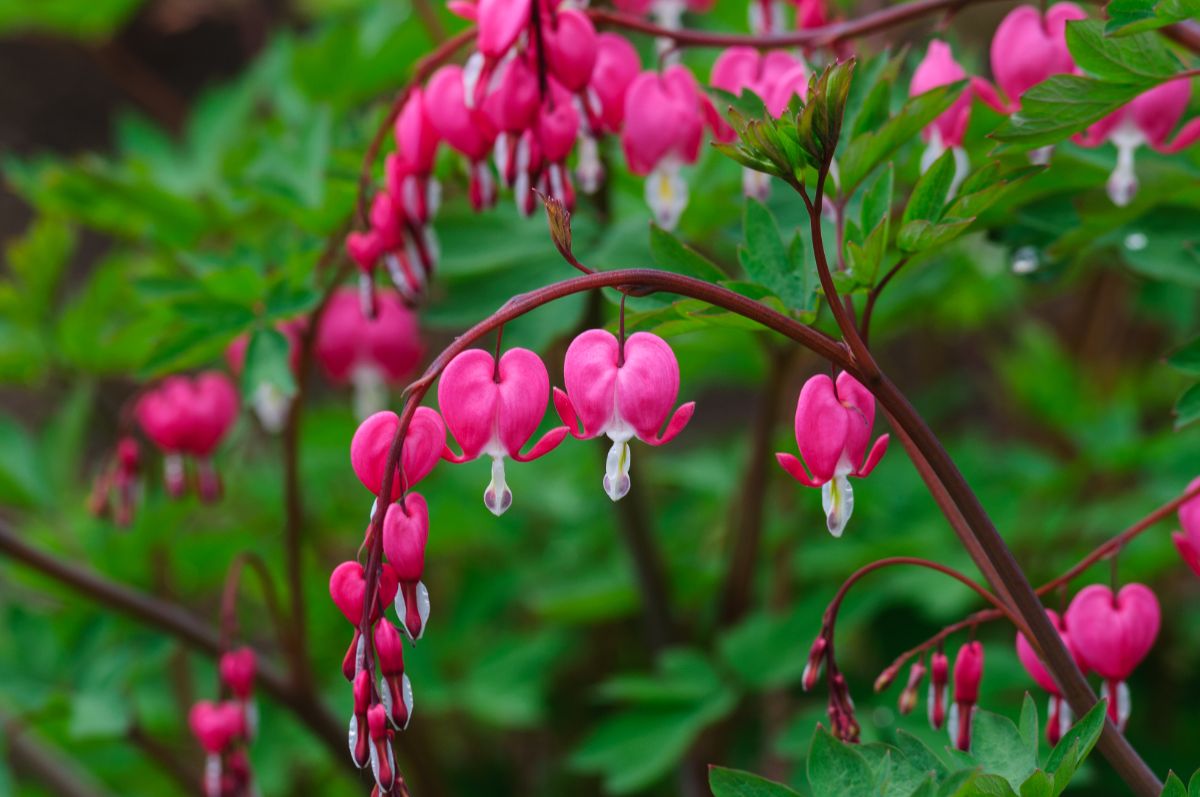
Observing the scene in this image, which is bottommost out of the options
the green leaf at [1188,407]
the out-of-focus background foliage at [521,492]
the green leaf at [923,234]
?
the out-of-focus background foliage at [521,492]

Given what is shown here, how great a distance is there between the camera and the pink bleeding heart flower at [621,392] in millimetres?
800

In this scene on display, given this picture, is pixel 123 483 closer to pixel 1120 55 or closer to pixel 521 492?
pixel 521 492

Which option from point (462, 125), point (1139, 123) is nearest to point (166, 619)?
point (462, 125)

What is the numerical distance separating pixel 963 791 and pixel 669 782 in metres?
1.43

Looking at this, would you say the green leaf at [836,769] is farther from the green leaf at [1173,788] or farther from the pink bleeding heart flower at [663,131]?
the pink bleeding heart flower at [663,131]

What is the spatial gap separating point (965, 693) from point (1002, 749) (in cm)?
8

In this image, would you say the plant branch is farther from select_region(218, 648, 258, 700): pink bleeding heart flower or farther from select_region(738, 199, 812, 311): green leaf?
select_region(738, 199, 812, 311): green leaf

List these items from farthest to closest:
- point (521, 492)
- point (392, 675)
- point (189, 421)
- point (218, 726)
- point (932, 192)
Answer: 1. point (521, 492)
2. point (189, 421)
3. point (218, 726)
4. point (932, 192)
5. point (392, 675)

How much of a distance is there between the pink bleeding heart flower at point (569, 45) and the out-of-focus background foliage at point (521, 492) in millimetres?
337

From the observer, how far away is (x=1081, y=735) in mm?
773

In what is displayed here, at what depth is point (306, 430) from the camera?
6.82 feet

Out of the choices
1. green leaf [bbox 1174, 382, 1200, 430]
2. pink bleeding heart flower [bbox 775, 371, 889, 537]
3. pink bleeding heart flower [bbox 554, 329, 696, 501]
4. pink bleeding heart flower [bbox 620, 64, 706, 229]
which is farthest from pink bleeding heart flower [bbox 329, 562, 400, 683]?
green leaf [bbox 1174, 382, 1200, 430]

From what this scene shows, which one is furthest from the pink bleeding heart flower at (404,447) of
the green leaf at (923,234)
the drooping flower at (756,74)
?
the drooping flower at (756,74)

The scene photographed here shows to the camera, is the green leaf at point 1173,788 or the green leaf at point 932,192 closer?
the green leaf at point 1173,788
